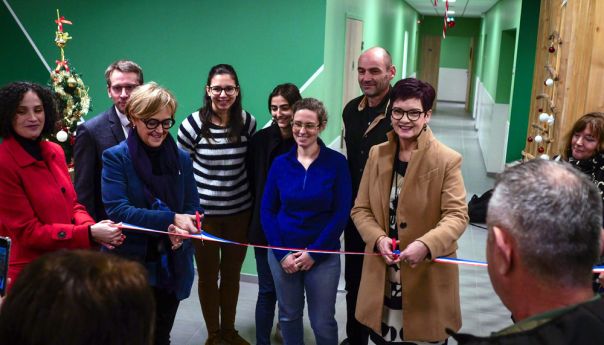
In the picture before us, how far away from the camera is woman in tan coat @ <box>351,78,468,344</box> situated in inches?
94.7

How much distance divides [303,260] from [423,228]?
0.62m

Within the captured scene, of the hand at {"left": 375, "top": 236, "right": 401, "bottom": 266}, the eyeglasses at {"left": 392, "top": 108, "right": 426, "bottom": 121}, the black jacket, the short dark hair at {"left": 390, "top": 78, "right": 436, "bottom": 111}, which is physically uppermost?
the short dark hair at {"left": 390, "top": 78, "right": 436, "bottom": 111}

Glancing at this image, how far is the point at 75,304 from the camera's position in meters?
0.90

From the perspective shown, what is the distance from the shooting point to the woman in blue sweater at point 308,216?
274 centimetres

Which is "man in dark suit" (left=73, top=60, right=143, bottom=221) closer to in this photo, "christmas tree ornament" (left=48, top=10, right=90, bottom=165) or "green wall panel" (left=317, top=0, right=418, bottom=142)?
"christmas tree ornament" (left=48, top=10, right=90, bottom=165)

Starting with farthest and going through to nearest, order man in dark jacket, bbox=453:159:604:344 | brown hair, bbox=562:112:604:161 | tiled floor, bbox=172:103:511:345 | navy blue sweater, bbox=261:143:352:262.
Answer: tiled floor, bbox=172:103:511:345 < brown hair, bbox=562:112:604:161 < navy blue sweater, bbox=261:143:352:262 < man in dark jacket, bbox=453:159:604:344

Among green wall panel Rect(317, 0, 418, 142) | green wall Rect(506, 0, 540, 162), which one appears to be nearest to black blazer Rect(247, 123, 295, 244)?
green wall panel Rect(317, 0, 418, 142)

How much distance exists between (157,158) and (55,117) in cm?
51

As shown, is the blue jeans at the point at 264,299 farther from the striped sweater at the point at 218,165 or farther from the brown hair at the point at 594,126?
the brown hair at the point at 594,126

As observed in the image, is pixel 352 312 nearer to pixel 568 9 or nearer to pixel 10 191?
pixel 10 191

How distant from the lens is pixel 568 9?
4.05 metres

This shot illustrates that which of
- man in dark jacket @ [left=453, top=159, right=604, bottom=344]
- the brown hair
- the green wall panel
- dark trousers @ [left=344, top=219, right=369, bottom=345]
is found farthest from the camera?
the green wall panel

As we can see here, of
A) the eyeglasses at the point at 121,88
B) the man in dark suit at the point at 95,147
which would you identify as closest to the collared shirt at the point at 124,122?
the man in dark suit at the point at 95,147

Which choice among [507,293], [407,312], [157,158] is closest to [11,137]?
[157,158]
